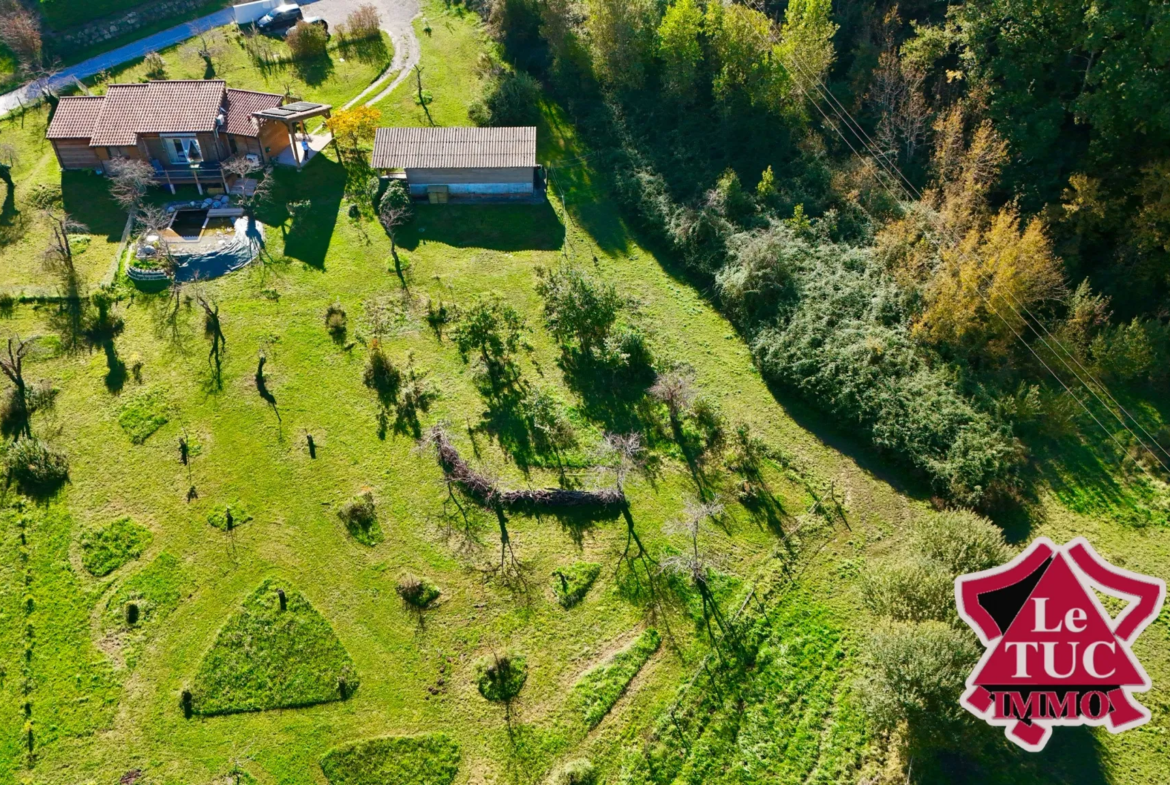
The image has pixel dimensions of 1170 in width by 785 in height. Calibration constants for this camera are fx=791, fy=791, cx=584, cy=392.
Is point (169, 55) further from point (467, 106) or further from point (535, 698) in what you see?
point (535, 698)

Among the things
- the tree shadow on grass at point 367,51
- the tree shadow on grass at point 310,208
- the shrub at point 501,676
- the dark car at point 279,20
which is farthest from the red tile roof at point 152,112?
the shrub at point 501,676

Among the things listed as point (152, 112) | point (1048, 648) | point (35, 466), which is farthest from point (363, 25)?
point (1048, 648)

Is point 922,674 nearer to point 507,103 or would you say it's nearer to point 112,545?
point 112,545

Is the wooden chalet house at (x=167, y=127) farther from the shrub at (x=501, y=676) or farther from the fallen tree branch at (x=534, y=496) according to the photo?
the shrub at (x=501, y=676)

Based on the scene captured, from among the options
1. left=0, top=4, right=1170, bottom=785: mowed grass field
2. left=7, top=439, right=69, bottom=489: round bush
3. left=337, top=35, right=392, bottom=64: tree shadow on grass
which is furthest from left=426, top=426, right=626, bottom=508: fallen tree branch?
left=337, top=35, right=392, bottom=64: tree shadow on grass

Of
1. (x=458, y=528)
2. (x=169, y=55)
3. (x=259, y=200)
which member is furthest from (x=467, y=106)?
(x=458, y=528)
